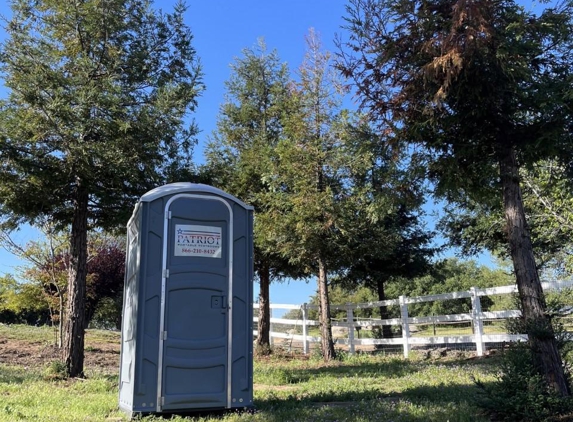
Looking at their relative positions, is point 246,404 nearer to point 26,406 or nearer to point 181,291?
point 181,291

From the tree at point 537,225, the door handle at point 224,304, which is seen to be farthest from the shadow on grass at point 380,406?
the tree at point 537,225

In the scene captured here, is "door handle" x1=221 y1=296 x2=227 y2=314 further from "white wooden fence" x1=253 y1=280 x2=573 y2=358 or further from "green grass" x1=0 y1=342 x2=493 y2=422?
"white wooden fence" x1=253 y1=280 x2=573 y2=358

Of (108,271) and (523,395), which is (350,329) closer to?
(523,395)

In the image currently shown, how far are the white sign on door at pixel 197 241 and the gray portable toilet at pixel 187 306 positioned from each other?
0.04 ft

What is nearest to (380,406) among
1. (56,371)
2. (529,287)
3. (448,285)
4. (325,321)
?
(529,287)

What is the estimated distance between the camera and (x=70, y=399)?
6453mm

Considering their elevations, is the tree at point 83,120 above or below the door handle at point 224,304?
above

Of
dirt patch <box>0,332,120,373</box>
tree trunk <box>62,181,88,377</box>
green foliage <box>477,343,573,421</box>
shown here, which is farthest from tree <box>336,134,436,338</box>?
dirt patch <box>0,332,120,373</box>

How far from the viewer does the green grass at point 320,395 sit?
5.15m

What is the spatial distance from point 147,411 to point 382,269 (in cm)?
1195

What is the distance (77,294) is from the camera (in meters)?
8.98

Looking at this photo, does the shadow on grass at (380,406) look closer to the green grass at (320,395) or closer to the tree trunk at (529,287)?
the green grass at (320,395)

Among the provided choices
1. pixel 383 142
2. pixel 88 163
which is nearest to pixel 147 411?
pixel 383 142

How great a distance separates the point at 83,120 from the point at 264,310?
8937 mm
